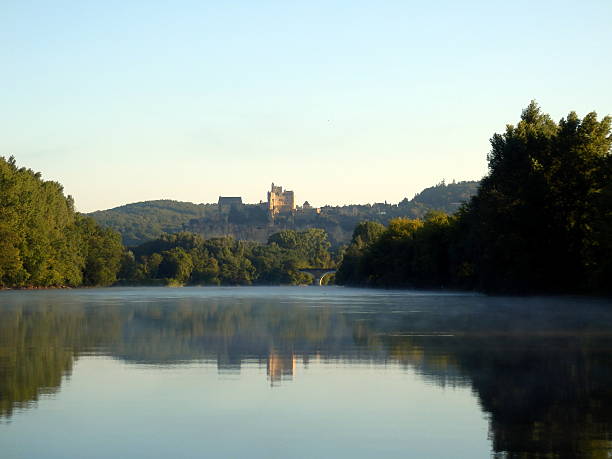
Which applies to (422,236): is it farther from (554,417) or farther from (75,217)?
(554,417)

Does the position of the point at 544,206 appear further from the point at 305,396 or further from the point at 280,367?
the point at 305,396

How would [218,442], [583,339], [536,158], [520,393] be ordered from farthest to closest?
[536,158], [583,339], [520,393], [218,442]

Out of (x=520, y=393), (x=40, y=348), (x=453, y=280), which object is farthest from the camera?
(x=453, y=280)

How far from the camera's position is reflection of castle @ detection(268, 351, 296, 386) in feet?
53.8

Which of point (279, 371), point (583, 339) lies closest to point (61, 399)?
point (279, 371)

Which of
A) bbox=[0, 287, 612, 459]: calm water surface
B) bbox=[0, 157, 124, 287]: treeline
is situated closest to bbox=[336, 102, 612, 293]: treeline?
bbox=[0, 287, 612, 459]: calm water surface

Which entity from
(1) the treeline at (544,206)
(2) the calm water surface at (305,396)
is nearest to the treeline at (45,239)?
(1) the treeline at (544,206)

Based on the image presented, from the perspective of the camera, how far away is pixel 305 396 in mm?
13945

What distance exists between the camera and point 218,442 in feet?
33.7

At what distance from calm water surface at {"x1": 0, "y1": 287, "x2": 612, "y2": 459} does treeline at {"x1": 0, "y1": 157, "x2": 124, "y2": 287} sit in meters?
91.5

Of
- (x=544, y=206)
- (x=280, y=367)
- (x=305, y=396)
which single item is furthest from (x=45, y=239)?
(x=305, y=396)

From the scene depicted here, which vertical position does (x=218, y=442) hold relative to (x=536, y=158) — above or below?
below

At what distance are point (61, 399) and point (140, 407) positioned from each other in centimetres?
132

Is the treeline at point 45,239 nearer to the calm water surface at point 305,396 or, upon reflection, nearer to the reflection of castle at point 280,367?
the calm water surface at point 305,396
